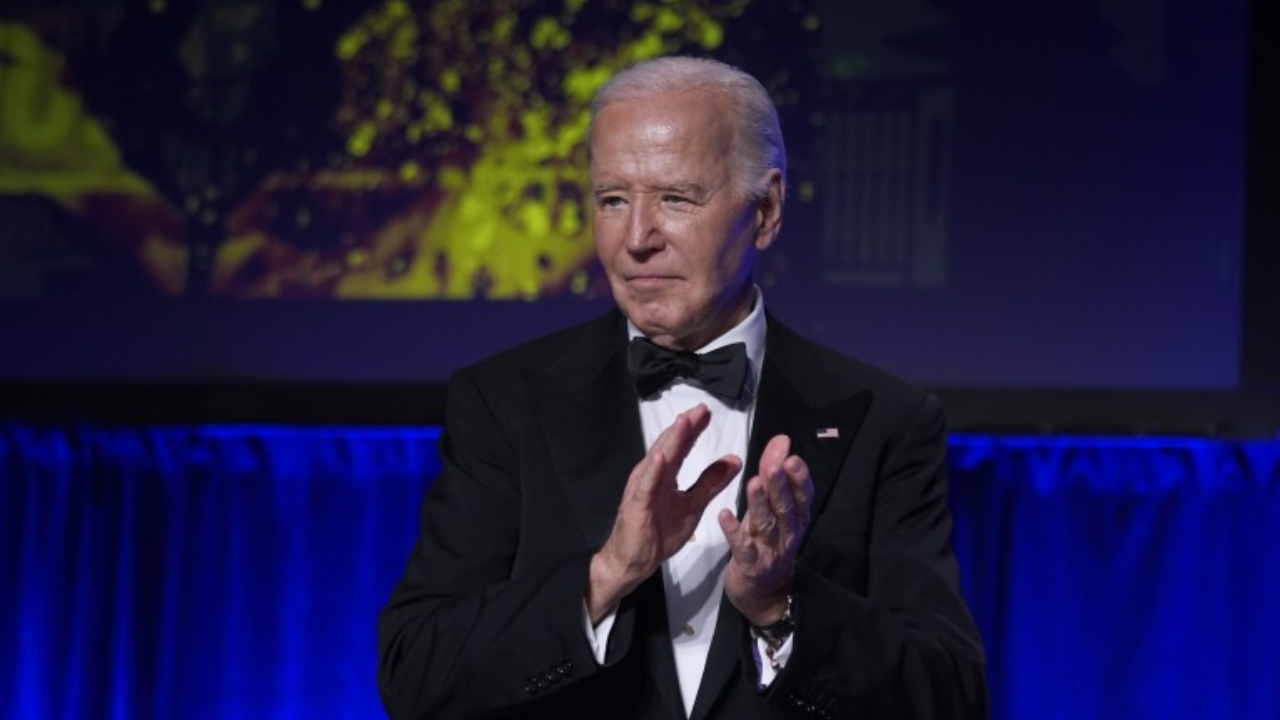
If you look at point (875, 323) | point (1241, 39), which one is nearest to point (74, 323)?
point (875, 323)

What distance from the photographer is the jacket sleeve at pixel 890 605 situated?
65.3 inches

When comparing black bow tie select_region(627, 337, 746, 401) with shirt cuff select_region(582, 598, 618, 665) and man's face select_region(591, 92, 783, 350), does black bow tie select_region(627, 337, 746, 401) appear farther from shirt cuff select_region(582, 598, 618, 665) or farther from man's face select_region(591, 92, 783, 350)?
shirt cuff select_region(582, 598, 618, 665)

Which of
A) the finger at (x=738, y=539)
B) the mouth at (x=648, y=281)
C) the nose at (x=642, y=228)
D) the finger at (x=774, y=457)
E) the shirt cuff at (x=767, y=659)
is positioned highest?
the nose at (x=642, y=228)

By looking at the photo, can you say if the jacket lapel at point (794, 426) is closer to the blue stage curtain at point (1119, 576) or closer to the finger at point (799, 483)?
the finger at point (799, 483)

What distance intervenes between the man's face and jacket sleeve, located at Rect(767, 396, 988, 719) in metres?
0.28

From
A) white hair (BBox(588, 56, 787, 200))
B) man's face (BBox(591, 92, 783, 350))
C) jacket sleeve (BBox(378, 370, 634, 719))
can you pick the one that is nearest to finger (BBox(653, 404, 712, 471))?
jacket sleeve (BBox(378, 370, 634, 719))

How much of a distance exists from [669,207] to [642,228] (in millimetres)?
44

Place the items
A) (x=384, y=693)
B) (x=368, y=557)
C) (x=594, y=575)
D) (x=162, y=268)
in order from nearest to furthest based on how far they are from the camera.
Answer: (x=594, y=575) < (x=384, y=693) < (x=368, y=557) < (x=162, y=268)

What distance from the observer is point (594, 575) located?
5.40 feet

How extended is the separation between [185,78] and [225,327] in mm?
581

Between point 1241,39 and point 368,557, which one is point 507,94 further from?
point 1241,39

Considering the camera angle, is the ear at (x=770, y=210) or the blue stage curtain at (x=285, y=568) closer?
the ear at (x=770, y=210)

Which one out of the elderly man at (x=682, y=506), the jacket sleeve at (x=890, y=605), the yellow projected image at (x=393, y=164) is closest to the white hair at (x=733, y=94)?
the elderly man at (x=682, y=506)

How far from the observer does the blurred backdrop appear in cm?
326
